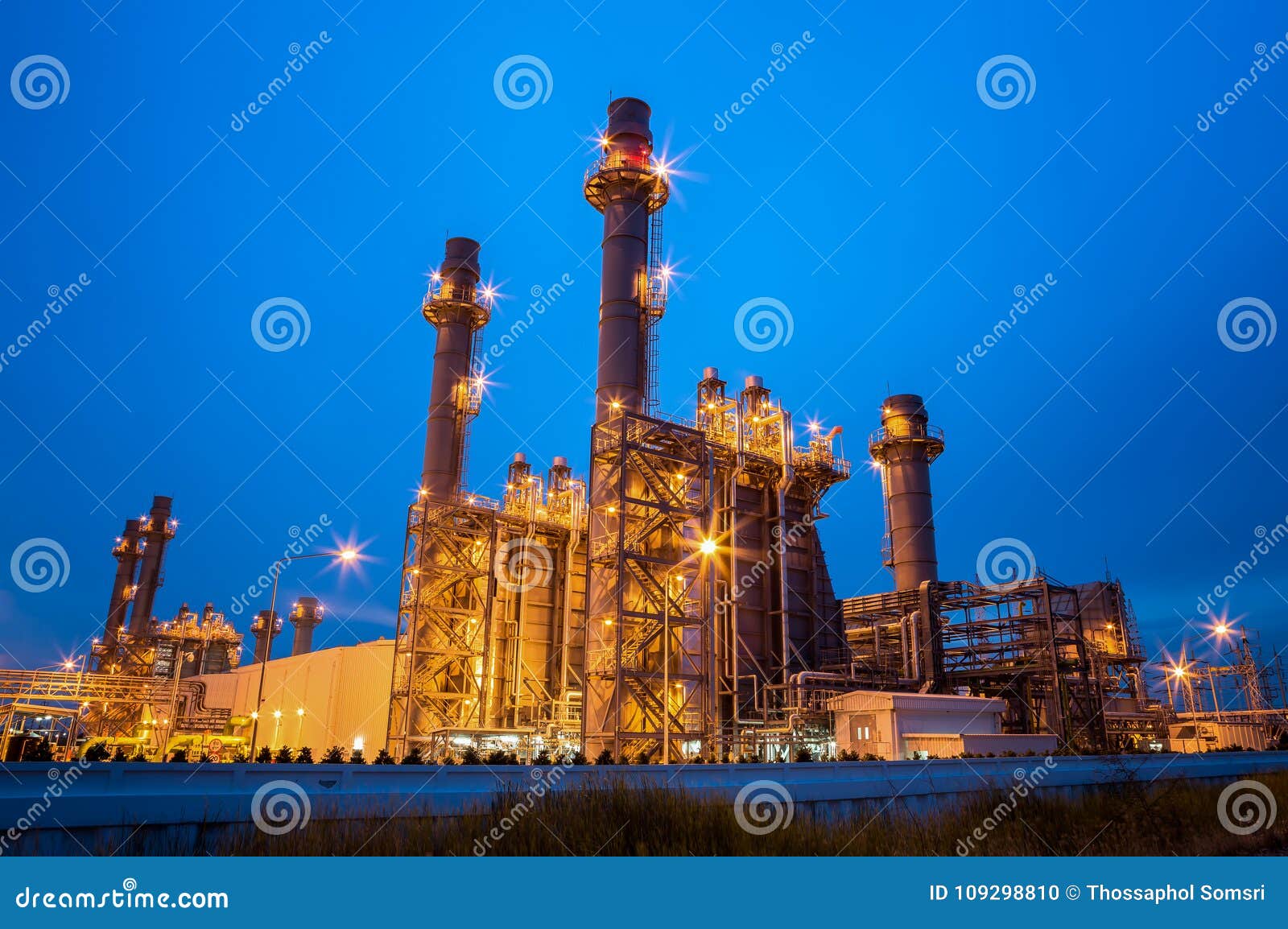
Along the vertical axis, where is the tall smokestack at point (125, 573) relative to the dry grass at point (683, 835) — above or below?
above

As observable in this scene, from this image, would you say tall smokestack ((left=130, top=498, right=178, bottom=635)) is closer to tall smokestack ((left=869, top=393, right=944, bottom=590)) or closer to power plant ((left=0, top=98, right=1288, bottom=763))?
power plant ((left=0, top=98, right=1288, bottom=763))

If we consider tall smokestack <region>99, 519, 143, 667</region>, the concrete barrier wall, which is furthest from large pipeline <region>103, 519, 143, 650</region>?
the concrete barrier wall

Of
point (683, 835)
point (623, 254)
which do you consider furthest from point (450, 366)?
point (683, 835)

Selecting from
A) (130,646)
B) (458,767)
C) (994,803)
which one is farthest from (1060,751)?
(130,646)

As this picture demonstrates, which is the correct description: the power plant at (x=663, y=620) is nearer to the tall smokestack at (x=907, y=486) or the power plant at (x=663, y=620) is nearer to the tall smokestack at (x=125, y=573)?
the tall smokestack at (x=907, y=486)

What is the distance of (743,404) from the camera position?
47.2 m

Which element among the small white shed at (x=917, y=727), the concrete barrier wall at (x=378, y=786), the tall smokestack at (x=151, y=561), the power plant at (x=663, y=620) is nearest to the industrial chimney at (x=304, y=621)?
the tall smokestack at (x=151, y=561)

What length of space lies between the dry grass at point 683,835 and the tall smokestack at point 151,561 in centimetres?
7567

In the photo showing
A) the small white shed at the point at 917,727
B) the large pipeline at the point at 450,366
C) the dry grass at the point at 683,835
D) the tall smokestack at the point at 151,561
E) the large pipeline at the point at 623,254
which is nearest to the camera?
the dry grass at the point at 683,835

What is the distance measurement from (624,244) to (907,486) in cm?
2392

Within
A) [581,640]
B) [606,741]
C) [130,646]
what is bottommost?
[606,741]

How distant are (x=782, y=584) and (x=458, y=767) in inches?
1166

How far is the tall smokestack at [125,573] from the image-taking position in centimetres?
Answer: 8006

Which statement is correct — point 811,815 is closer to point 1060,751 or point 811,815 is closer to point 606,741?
point 606,741
